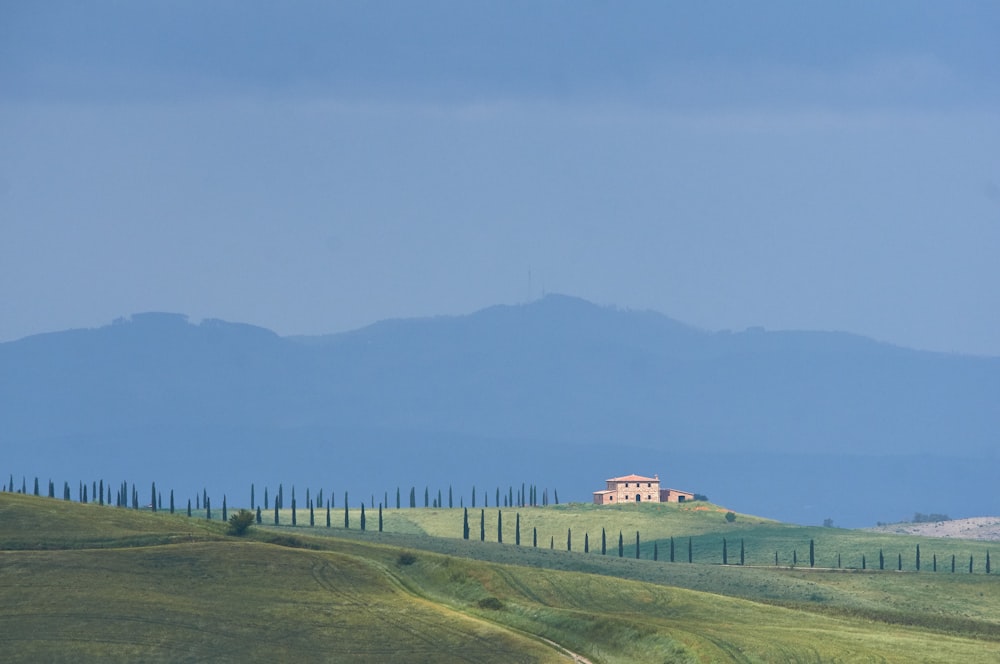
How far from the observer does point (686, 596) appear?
157 metres

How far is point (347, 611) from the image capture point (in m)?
124

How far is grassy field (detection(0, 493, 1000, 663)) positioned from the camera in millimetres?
112062

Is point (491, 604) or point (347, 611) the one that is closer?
point (347, 611)

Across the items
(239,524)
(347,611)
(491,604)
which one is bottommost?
(491,604)

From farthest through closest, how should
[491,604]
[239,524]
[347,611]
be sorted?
[239,524]
[491,604]
[347,611]

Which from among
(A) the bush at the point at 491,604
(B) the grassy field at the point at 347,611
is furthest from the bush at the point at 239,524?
(A) the bush at the point at 491,604

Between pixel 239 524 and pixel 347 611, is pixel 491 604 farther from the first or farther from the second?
pixel 239 524

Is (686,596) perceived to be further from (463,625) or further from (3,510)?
(3,510)

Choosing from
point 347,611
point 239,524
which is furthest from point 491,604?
point 239,524

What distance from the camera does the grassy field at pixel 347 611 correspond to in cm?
11206

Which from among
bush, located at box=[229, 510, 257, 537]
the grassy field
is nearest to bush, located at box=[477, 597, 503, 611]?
the grassy field

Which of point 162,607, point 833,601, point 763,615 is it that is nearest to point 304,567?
point 162,607

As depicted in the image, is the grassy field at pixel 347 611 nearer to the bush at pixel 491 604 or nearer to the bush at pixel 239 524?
the bush at pixel 491 604

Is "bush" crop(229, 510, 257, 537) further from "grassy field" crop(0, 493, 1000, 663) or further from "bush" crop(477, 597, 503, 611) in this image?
"bush" crop(477, 597, 503, 611)
